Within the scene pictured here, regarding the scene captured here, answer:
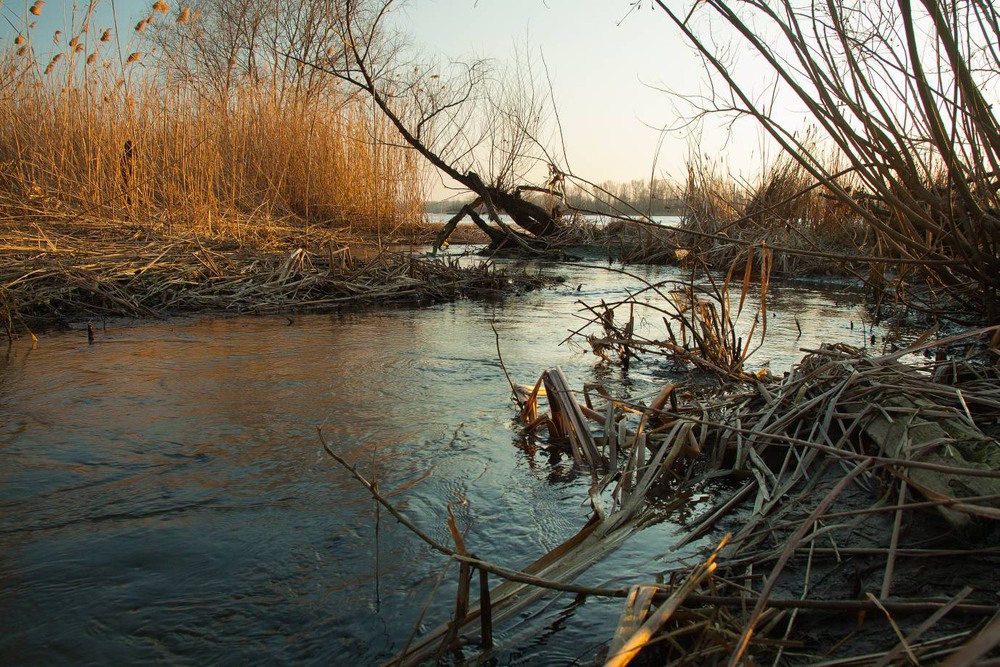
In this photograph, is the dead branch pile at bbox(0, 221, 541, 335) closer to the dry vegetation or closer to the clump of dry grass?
the dry vegetation

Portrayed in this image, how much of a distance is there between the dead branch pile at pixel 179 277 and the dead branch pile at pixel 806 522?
3497mm

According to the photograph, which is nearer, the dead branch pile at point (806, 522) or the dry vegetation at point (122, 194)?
the dead branch pile at point (806, 522)

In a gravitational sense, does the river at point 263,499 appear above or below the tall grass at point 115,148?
below

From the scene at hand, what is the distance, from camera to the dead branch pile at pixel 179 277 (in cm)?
498

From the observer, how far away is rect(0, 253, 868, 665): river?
5.03ft

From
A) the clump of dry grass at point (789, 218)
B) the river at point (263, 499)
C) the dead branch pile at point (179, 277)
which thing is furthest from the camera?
the clump of dry grass at point (789, 218)

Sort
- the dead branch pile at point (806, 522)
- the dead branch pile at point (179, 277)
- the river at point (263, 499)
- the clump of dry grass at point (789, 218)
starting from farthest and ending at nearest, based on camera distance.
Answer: the clump of dry grass at point (789, 218) → the dead branch pile at point (179, 277) → the river at point (263, 499) → the dead branch pile at point (806, 522)

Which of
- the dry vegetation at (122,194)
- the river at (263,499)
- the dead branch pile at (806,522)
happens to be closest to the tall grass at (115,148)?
the dry vegetation at (122,194)

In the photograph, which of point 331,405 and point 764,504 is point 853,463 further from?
point 331,405

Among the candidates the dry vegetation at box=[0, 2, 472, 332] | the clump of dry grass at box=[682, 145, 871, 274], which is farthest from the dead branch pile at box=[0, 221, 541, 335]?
the clump of dry grass at box=[682, 145, 871, 274]

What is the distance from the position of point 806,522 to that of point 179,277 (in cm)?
532

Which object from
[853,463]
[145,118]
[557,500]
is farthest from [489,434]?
[145,118]

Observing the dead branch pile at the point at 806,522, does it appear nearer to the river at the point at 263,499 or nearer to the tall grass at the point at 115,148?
the river at the point at 263,499

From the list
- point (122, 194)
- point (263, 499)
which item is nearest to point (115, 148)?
point (122, 194)
